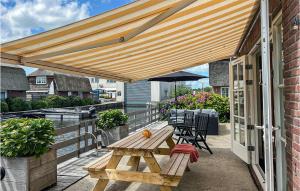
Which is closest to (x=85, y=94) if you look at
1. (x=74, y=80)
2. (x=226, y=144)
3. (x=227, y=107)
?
(x=74, y=80)

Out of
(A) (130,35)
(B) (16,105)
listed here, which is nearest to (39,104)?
(B) (16,105)

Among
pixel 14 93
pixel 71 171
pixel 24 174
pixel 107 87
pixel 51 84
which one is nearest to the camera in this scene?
pixel 24 174

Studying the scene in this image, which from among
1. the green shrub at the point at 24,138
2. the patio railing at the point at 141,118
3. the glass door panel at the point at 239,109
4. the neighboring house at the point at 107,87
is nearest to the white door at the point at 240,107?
the glass door panel at the point at 239,109

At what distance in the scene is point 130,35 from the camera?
3.29 metres

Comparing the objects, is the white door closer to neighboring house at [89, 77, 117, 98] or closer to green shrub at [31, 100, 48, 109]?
green shrub at [31, 100, 48, 109]

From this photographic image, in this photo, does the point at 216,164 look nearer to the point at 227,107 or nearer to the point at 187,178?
the point at 187,178

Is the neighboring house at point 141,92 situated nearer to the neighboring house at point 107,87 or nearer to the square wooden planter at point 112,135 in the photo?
the neighboring house at point 107,87

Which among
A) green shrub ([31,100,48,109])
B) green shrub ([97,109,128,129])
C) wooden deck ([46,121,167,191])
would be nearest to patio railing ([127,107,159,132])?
green shrub ([97,109,128,129])

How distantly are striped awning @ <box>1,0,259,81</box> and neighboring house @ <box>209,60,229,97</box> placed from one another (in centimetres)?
1946

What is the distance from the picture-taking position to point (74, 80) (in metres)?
48.2

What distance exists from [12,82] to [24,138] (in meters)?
36.3

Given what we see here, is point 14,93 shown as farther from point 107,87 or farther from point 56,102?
point 107,87

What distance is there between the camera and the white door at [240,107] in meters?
5.89

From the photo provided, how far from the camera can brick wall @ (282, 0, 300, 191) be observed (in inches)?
93.3
